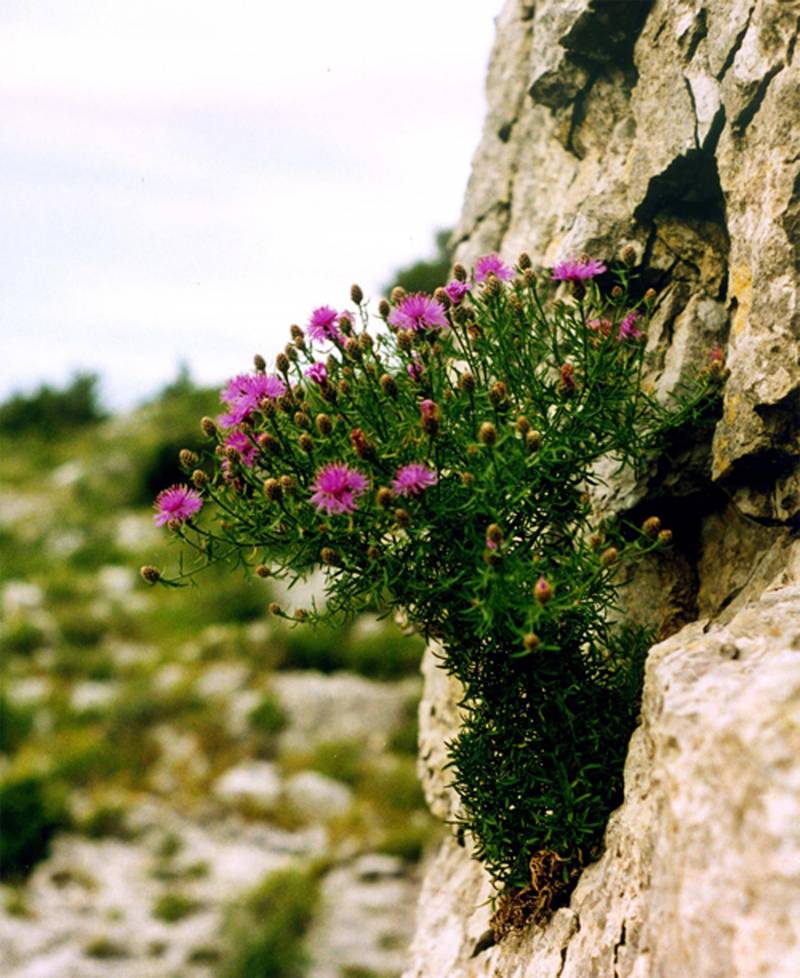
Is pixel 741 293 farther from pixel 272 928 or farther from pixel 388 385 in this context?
pixel 272 928

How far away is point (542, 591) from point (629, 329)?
4.07 feet

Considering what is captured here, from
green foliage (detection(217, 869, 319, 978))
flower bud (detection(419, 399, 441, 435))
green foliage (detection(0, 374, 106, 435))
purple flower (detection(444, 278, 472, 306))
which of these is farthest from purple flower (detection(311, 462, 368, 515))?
green foliage (detection(0, 374, 106, 435))

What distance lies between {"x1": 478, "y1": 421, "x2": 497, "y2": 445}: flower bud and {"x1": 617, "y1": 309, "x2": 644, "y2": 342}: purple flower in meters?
0.91

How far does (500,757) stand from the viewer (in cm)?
341

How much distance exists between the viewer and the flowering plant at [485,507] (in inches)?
117

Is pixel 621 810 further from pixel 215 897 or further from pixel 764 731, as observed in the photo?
pixel 215 897

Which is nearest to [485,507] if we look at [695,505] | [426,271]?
[695,505]

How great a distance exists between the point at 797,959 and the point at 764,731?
1.49 ft

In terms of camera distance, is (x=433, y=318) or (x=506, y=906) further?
(x=506, y=906)

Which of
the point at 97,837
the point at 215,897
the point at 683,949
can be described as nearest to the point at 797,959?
the point at 683,949

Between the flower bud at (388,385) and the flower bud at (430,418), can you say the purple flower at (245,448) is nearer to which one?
the flower bud at (388,385)

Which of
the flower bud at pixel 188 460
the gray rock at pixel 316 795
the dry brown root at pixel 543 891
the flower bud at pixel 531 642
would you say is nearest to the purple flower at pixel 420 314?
the flower bud at pixel 188 460

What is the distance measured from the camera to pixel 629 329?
354cm

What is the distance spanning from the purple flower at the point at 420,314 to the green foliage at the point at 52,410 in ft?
64.3
